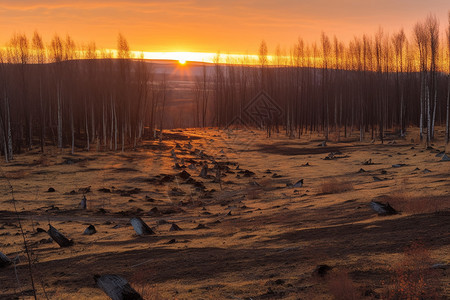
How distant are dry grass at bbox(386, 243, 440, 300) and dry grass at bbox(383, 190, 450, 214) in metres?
2.44

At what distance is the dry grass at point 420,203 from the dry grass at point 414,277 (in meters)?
2.44

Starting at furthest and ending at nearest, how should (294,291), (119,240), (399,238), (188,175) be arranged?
(188,175), (119,240), (399,238), (294,291)

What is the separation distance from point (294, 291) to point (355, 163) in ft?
71.8

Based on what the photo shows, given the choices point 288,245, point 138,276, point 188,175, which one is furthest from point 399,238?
point 188,175

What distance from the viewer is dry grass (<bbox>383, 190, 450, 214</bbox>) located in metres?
8.27

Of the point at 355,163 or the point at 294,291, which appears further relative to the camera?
the point at 355,163

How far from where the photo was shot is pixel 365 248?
657 centimetres

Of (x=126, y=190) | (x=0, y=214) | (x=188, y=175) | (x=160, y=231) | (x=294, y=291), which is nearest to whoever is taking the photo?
(x=294, y=291)

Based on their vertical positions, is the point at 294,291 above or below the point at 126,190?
above

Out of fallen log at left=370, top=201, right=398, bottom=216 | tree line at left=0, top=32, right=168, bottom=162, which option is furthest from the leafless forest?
fallen log at left=370, top=201, right=398, bottom=216

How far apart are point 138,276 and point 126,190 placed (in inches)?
549

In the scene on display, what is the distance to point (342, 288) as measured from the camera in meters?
4.90

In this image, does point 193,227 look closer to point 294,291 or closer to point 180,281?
point 180,281

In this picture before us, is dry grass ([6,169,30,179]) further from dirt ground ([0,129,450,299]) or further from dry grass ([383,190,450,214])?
dry grass ([383,190,450,214])
